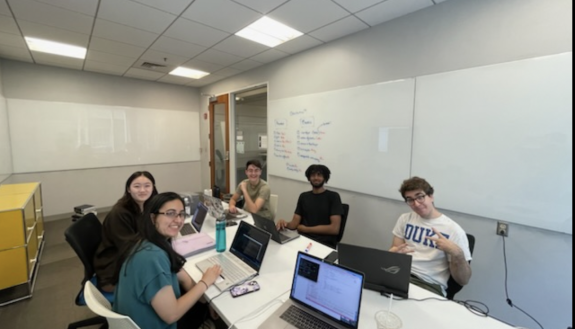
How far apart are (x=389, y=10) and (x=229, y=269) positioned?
102 inches

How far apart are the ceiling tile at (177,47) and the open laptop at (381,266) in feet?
10.4

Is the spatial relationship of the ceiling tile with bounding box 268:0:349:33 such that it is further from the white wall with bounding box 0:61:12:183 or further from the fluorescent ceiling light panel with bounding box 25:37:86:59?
the white wall with bounding box 0:61:12:183

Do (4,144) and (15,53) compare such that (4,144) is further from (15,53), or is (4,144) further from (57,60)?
(57,60)

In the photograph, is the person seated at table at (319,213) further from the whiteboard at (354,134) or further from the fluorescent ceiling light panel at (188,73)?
the fluorescent ceiling light panel at (188,73)

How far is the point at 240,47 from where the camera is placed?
330 centimetres

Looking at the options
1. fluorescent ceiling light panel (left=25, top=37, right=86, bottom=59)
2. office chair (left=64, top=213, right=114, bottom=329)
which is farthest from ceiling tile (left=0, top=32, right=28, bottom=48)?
office chair (left=64, top=213, right=114, bottom=329)

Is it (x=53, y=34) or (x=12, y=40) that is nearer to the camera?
(x=53, y=34)

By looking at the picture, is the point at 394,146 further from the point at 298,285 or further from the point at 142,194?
the point at 142,194

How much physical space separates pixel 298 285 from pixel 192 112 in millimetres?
5555

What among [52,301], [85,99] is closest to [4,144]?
[85,99]

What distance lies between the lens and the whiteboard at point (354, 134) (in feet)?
8.25

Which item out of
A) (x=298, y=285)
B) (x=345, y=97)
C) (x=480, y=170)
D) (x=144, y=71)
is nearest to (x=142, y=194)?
(x=298, y=285)

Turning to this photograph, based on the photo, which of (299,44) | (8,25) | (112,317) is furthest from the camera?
(299,44)

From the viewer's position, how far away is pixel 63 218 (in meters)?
4.54
